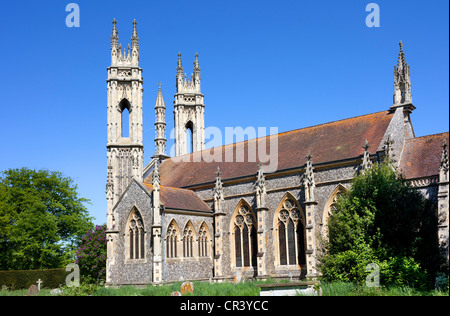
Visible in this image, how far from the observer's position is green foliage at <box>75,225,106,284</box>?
3778 centimetres

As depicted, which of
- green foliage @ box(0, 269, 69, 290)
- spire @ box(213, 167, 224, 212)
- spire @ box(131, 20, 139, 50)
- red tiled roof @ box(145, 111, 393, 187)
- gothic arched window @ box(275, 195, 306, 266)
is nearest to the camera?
red tiled roof @ box(145, 111, 393, 187)

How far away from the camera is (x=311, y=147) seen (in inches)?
1239

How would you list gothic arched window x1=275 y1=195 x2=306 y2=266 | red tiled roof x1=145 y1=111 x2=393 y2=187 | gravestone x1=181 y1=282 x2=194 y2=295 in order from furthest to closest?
1. gothic arched window x1=275 y1=195 x2=306 y2=266
2. red tiled roof x1=145 y1=111 x2=393 y2=187
3. gravestone x1=181 y1=282 x2=194 y2=295

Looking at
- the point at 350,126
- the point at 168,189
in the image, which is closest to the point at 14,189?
the point at 168,189

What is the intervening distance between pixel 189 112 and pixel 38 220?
18045 mm

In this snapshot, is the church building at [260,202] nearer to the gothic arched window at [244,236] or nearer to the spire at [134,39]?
the gothic arched window at [244,236]

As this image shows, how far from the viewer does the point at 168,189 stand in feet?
107

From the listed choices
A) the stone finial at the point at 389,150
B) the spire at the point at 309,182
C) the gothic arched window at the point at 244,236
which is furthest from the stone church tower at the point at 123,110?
the stone finial at the point at 389,150

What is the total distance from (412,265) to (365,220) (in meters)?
2.85

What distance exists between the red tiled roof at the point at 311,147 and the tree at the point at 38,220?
15.5 metres

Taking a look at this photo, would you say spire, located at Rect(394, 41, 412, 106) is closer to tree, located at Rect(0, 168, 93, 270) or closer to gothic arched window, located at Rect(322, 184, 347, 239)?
gothic arched window, located at Rect(322, 184, 347, 239)

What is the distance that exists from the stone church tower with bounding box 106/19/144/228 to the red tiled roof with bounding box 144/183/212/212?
6303 millimetres

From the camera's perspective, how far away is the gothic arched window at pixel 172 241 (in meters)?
29.5

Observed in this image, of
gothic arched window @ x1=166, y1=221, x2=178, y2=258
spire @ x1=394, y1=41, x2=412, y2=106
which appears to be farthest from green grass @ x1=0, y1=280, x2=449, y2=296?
spire @ x1=394, y1=41, x2=412, y2=106
